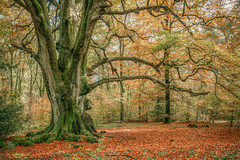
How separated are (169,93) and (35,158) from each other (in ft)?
37.5

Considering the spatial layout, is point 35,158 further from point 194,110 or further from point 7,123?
point 194,110

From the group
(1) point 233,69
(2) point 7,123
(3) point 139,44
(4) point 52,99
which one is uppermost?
(3) point 139,44

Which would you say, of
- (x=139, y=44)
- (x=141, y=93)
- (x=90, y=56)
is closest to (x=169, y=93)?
(x=141, y=93)

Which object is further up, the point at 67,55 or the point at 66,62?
the point at 67,55

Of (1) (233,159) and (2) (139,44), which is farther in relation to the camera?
(2) (139,44)

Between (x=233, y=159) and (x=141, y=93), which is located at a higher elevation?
(x=141, y=93)

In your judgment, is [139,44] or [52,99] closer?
[52,99]

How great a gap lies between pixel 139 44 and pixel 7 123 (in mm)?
9724

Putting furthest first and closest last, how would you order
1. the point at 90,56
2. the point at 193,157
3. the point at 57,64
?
the point at 90,56 < the point at 57,64 < the point at 193,157

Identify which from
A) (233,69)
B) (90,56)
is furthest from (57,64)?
(90,56)

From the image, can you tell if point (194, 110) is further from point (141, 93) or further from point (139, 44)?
point (139, 44)

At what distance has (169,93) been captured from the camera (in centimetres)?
1339

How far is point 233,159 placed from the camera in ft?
12.3

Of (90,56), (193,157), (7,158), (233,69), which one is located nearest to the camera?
(7,158)
